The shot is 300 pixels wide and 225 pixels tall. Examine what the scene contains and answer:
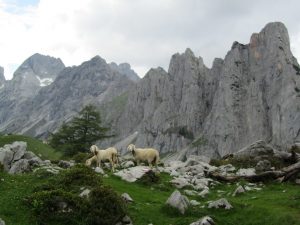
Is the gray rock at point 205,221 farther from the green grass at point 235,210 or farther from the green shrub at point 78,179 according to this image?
the green shrub at point 78,179

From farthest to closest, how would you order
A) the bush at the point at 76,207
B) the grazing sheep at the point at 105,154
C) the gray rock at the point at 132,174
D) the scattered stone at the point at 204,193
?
1. the grazing sheep at the point at 105,154
2. the gray rock at the point at 132,174
3. the scattered stone at the point at 204,193
4. the bush at the point at 76,207

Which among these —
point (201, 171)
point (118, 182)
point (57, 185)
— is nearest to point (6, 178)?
point (57, 185)

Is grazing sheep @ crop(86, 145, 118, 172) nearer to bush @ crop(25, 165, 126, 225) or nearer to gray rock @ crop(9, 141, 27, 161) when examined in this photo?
gray rock @ crop(9, 141, 27, 161)

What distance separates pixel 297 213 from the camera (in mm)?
20344

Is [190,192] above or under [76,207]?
under

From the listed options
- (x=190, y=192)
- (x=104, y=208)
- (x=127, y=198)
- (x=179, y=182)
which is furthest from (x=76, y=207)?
(x=179, y=182)

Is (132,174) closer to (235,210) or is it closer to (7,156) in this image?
(235,210)

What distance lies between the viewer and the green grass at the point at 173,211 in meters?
20.0

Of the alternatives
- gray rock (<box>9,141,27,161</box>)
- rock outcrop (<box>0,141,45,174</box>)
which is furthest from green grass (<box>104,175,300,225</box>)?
gray rock (<box>9,141,27,161</box>)

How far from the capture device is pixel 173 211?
2186 centimetres

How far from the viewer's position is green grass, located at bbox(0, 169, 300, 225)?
65.5 ft

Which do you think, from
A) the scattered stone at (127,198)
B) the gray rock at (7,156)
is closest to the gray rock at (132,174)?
the scattered stone at (127,198)

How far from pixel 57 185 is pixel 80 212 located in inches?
145

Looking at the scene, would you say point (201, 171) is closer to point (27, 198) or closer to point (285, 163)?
point (285, 163)
